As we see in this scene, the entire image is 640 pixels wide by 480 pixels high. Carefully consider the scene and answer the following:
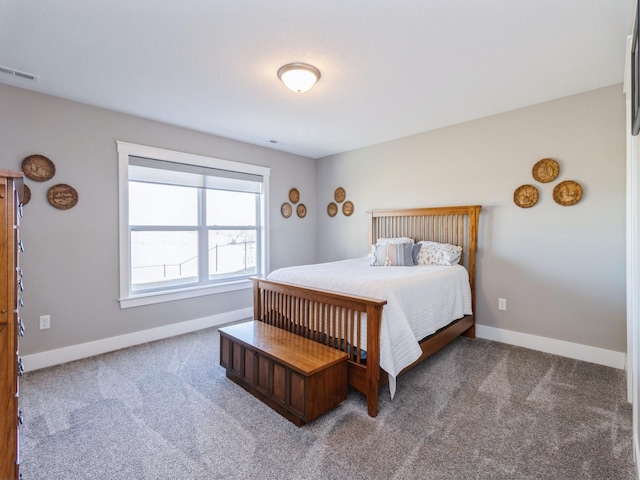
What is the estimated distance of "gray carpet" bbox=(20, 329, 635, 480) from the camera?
1623 millimetres

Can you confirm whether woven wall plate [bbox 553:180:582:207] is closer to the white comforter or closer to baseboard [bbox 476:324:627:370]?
the white comforter

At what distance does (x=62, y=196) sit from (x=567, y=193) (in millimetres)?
4575

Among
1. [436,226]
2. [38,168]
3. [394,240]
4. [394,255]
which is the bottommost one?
[394,255]

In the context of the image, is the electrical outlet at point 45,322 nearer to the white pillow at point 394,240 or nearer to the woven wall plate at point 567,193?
the white pillow at point 394,240

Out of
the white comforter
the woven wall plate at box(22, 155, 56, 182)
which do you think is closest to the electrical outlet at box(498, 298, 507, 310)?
the white comforter

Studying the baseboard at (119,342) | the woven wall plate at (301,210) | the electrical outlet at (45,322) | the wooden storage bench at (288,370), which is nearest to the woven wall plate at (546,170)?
the wooden storage bench at (288,370)

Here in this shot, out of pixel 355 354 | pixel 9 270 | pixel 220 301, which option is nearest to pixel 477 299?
pixel 355 354

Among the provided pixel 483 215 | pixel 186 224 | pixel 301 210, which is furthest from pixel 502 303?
pixel 186 224

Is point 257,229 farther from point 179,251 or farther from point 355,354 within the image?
point 355,354

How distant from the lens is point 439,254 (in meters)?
3.42

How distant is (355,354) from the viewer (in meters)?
2.24

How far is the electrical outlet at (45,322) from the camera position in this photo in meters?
2.81

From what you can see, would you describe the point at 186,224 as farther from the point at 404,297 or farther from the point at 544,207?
the point at 544,207

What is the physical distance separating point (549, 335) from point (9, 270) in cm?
392
